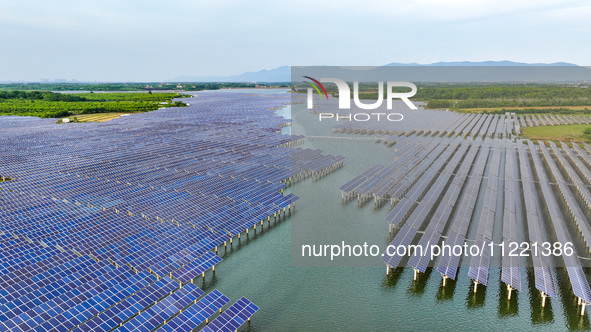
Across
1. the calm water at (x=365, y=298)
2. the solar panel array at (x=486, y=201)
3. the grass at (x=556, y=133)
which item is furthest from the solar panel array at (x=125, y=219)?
the grass at (x=556, y=133)

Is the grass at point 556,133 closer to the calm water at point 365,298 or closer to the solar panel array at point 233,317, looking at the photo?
the calm water at point 365,298

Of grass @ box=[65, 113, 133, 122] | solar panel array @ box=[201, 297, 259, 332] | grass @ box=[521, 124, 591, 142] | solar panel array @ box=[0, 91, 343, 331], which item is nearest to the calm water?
solar panel array @ box=[201, 297, 259, 332]

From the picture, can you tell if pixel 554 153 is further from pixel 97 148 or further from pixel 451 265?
pixel 97 148

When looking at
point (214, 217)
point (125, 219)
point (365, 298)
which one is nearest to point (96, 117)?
point (125, 219)

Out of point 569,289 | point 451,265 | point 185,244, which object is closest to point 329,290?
point 451,265

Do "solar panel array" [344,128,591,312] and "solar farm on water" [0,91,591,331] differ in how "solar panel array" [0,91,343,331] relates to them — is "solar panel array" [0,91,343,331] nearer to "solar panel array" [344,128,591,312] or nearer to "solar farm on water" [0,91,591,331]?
"solar farm on water" [0,91,591,331]

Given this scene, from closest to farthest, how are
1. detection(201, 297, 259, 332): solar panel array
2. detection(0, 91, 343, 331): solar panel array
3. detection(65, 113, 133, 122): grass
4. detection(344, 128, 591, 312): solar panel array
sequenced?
detection(201, 297, 259, 332): solar panel array → detection(0, 91, 343, 331): solar panel array → detection(344, 128, 591, 312): solar panel array → detection(65, 113, 133, 122): grass
